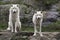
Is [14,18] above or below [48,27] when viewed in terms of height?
above

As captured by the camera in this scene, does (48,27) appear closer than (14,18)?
No

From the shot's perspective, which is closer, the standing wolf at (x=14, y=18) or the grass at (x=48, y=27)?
the standing wolf at (x=14, y=18)

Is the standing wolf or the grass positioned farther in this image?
the grass

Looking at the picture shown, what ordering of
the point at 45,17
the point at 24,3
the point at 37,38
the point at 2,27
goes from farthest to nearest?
the point at 24,3
the point at 45,17
the point at 2,27
the point at 37,38

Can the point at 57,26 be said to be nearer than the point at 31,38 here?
No

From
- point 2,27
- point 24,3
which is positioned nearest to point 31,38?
point 2,27

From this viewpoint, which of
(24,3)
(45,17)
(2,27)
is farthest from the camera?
(24,3)

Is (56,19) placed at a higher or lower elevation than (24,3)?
lower

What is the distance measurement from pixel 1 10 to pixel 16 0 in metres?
2.13

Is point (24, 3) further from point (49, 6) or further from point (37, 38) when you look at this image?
point (37, 38)

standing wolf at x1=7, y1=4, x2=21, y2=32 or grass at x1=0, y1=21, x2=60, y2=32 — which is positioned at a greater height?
standing wolf at x1=7, y1=4, x2=21, y2=32

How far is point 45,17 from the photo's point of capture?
13070 millimetres

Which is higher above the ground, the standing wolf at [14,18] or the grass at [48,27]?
the standing wolf at [14,18]

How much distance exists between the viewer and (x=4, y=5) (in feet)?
44.2
